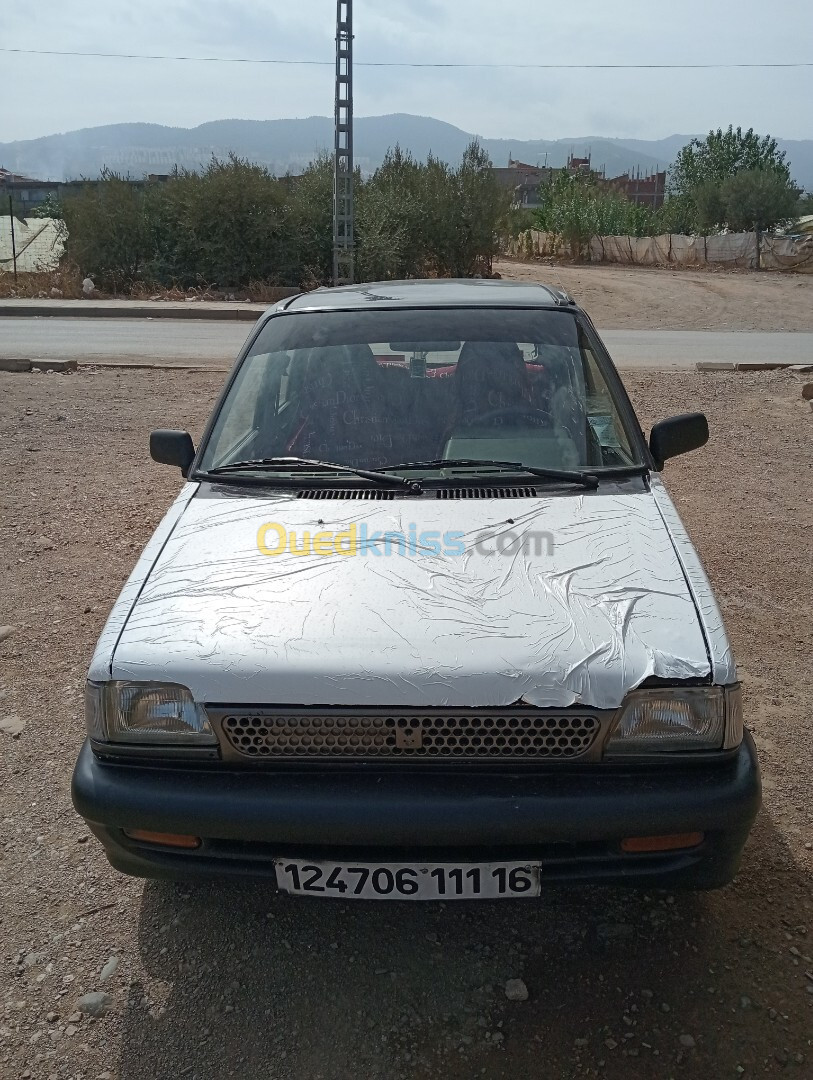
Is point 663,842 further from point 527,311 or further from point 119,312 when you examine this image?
point 119,312

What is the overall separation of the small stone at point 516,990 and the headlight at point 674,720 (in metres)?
0.74

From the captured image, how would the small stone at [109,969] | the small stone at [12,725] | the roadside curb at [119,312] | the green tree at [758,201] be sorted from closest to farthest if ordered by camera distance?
the small stone at [109,969], the small stone at [12,725], the roadside curb at [119,312], the green tree at [758,201]

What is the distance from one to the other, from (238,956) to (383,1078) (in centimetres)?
59

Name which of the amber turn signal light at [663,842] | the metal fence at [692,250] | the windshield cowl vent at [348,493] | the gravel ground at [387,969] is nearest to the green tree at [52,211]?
the metal fence at [692,250]

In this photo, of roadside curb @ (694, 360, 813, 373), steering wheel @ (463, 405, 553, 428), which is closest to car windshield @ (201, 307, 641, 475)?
steering wheel @ (463, 405, 553, 428)

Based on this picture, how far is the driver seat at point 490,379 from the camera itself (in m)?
3.45

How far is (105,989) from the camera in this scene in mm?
2539

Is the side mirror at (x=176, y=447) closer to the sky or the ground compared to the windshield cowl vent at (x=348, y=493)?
closer to the sky

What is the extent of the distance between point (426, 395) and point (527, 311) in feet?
2.09

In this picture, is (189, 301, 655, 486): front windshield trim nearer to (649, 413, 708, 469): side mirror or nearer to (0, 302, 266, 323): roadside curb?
(649, 413, 708, 469): side mirror

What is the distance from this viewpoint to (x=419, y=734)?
7.50 ft

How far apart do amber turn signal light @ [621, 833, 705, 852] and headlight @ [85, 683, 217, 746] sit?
3.49 ft

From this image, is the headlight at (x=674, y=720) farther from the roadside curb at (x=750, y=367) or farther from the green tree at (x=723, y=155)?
the green tree at (x=723, y=155)

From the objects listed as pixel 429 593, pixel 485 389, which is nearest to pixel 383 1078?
pixel 429 593
